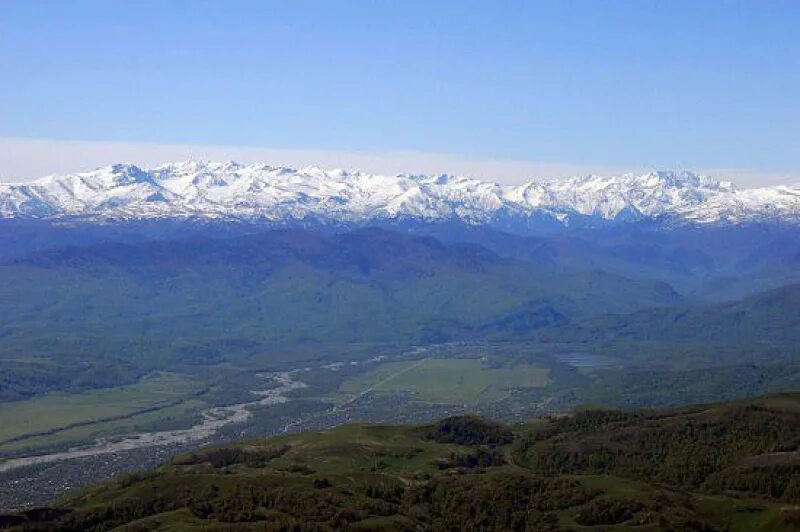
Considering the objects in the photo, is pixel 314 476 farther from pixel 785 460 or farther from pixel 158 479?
pixel 785 460

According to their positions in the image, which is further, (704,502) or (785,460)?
(785,460)

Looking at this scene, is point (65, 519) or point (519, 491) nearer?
point (65, 519)

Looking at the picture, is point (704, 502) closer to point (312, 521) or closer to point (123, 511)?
point (312, 521)

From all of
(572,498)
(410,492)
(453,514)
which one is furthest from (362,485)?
(572,498)

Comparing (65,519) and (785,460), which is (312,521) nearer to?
(65,519)

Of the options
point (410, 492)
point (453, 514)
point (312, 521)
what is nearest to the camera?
point (312, 521)

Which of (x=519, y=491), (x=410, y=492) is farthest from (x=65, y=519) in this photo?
(x=519, y=491)

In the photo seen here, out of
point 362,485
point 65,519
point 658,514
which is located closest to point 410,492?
point 362,485

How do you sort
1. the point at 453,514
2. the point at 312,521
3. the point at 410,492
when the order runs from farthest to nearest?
the point at 410,492 → the point at 453,514 → the point at 312,521
